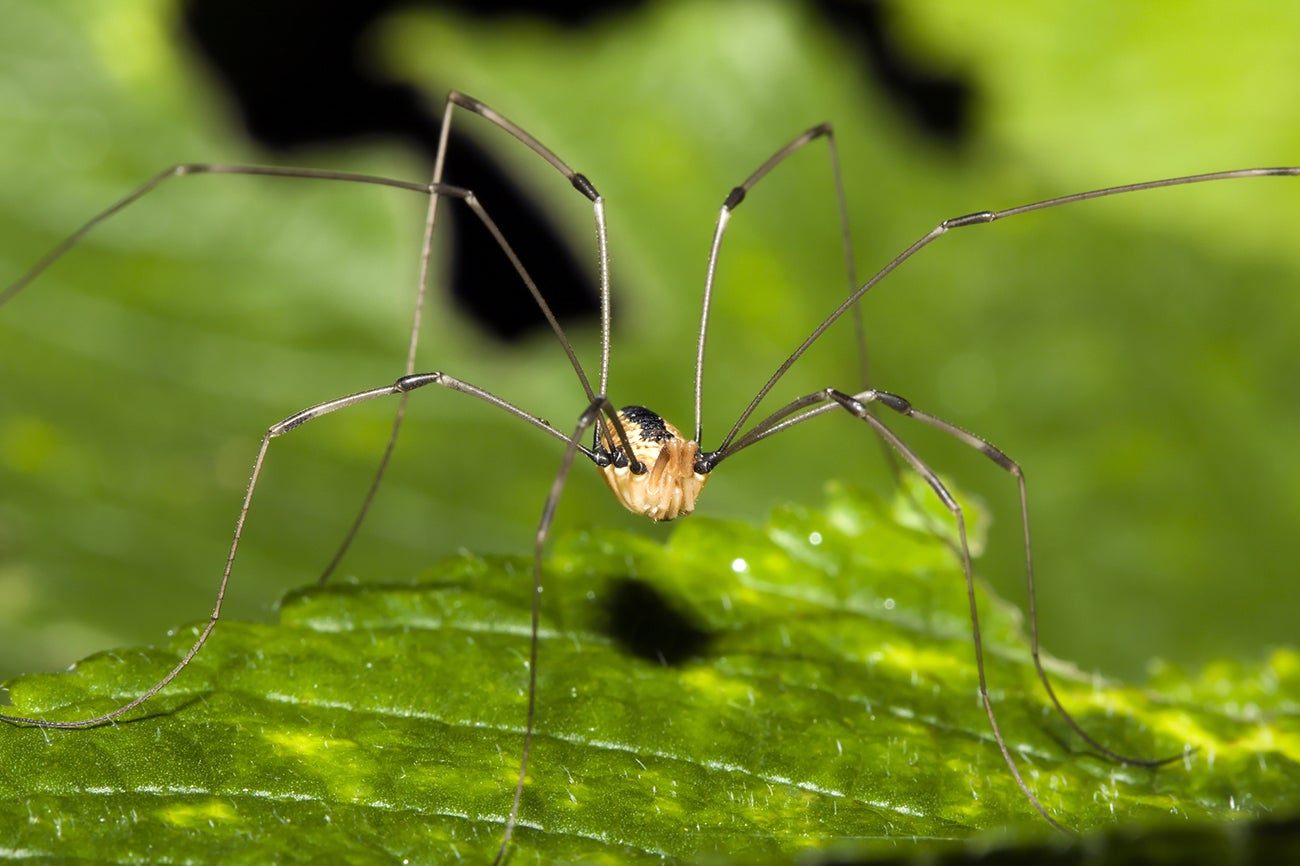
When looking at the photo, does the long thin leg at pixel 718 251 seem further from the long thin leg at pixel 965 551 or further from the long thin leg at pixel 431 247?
the long thin leg at pixel 965 551

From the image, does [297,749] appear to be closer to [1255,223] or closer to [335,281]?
[335,281]

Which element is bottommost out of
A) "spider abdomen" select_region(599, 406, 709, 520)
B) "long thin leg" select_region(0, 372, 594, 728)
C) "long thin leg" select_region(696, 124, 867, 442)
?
"long thin leg" select_region(0, 372, 594, 728)

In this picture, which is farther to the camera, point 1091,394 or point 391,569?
point 1091,394

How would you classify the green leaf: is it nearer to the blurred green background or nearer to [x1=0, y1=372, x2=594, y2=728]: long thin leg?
[x1=0, y1=372, x2=594, y2=728]: long thin leg

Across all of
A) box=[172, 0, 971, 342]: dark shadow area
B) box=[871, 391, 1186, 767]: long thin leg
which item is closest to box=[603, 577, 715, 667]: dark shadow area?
box=[871, 391, 1186, 767]: long thin leg

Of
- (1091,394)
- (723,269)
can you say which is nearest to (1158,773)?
(1091,394)

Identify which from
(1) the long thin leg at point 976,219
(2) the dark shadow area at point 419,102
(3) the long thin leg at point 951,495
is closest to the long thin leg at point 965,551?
(3) the long thin leg at point 951,495
